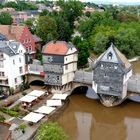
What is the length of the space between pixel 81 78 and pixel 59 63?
505cm

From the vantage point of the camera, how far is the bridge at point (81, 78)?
47.3 meters

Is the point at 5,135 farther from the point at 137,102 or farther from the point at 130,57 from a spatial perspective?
the point at 130,57

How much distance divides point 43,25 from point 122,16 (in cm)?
5272

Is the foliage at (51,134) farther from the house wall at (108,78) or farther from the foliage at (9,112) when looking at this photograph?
the house wall at (108,78)

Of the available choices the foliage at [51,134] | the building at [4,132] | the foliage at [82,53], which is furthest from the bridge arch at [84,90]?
the building at [4,132]

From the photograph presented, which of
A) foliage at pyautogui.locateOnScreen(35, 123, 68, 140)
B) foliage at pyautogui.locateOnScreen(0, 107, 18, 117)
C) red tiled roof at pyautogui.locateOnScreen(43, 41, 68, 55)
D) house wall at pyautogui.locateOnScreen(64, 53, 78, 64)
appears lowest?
foliage at pyautogui.locateOnScreen(0, 107, 18, 117)

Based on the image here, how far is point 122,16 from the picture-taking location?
120m

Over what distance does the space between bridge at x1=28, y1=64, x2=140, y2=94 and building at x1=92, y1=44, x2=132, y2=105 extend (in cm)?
139

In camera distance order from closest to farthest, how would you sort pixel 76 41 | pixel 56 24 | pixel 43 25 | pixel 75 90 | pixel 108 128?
pixel 108 128, pixel 75 90, pixel 76 41, pixel 43 25, pixel 56 24

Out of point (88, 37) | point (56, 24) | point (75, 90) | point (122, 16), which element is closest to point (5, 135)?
point (75, 90)

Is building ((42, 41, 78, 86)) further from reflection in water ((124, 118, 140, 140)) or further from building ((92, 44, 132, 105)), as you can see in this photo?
reflection in water ((124, 118, 140, 140))

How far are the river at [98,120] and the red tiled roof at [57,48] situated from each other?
8.89 m

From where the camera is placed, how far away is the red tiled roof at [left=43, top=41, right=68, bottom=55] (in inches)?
1932

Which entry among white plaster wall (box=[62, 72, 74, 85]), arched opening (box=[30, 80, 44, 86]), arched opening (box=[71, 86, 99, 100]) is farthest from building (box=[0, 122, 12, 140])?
arched opening (box=[30, 80, 44, 86])
